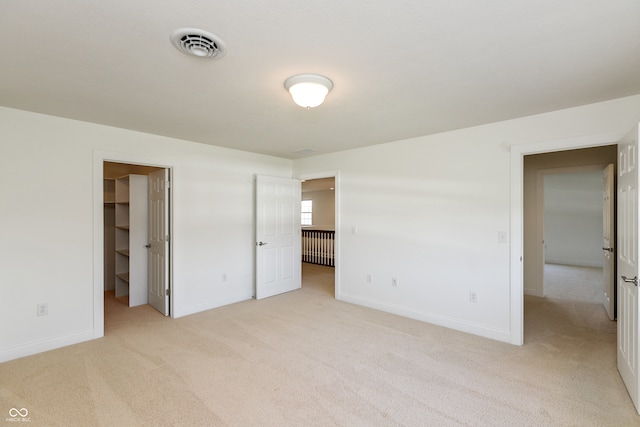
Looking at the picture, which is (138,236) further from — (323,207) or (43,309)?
(323,207)

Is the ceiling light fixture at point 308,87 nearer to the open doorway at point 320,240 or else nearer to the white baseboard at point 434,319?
the open doorway at point 320,240

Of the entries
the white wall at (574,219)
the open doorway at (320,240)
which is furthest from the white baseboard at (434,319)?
the white wall at (574,219)

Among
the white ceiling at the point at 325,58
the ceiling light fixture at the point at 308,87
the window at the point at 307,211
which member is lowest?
the window at the point at 307,211

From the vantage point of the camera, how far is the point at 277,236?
4.98 metres

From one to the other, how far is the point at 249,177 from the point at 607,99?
4.21m

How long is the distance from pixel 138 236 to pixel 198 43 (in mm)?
3673

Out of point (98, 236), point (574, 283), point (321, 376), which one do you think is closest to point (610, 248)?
point (574, 283)

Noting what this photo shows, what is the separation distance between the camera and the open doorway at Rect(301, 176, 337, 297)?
6031 millimetres

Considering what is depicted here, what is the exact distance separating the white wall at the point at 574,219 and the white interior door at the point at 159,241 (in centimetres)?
867

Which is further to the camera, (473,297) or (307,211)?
(307,211)

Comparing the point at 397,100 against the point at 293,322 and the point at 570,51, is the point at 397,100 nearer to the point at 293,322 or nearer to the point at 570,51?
the point at 570,51

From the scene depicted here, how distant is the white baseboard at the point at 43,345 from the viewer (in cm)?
277

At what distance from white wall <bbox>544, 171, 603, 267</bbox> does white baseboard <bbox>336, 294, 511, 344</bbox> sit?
611 centimetres

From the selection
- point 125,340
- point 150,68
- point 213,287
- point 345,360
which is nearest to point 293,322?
point 345,360
